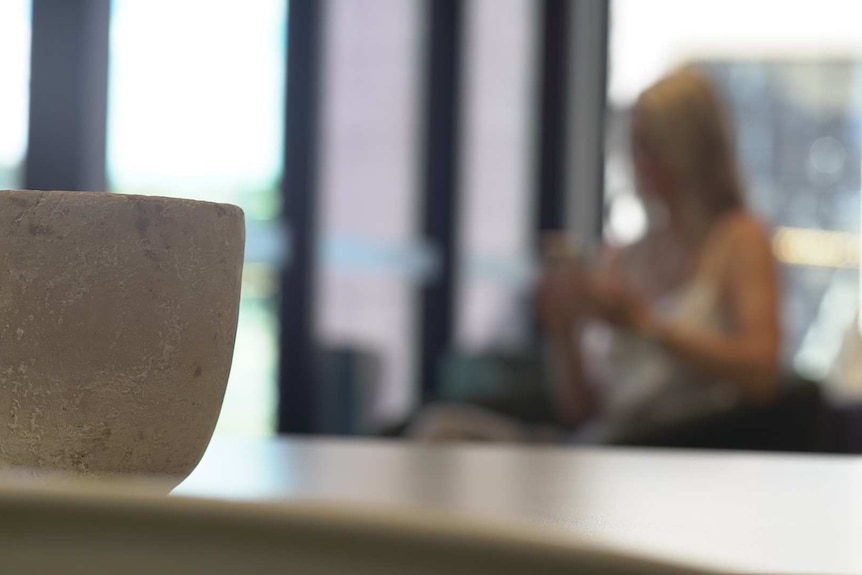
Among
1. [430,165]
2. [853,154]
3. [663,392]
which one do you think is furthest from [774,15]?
[663,392]

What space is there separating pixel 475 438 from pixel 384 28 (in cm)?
230

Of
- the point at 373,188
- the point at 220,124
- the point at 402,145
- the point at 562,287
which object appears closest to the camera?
the point at 562,287

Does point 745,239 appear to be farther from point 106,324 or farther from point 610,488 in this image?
point 106,324

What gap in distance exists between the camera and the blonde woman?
2701 millimetres

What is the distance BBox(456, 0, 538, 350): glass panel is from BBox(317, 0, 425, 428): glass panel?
367mm

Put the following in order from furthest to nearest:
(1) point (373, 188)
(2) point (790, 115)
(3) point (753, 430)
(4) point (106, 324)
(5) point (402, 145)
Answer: (2) point (790, 115)
(5) point (402, 145)
(1) point (373, 188)
(3) point (753, 430)
(4) point (106, 324)

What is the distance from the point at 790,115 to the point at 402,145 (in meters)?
2.78

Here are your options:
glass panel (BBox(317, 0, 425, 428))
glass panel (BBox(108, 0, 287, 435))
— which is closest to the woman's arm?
glass panel (BBox(108, 0, 287, 435))

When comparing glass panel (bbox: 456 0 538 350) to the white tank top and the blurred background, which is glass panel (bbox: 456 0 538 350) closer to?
the blurred background

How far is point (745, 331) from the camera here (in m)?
2.74

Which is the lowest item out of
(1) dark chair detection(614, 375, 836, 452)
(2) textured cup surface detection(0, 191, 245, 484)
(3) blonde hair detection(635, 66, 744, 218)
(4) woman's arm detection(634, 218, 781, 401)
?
(1) dark chair detection(614, 375, 836, 452)

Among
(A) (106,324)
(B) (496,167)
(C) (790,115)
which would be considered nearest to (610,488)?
(A) (106,324)

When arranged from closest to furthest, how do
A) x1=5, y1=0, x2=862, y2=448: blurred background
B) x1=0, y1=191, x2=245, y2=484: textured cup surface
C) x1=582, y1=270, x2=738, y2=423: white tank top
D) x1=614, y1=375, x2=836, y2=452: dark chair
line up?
x1=0, y1=191, x2=245, y2=484: textured cup surface
x1=614, y1=375, x2=836, y2=452: dark chair
x1=582, y1=270, x2=738, y2=423: white tank top
x1=5, y1=0, x2=862, y2=448: blurred background

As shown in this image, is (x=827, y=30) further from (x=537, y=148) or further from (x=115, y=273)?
(x=115, y=273)
